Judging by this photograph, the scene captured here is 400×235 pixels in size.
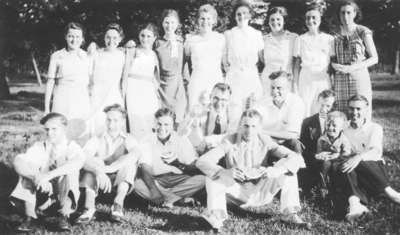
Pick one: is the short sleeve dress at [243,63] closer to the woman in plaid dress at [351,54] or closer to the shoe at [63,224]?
the woman in plaid dress at [351,54]

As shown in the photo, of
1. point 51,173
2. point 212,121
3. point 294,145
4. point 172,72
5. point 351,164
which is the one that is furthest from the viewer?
point 172,72

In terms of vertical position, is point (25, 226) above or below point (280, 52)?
below

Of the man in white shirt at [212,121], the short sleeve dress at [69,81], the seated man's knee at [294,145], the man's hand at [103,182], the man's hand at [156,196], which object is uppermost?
the short sleeve dress at [69,81]

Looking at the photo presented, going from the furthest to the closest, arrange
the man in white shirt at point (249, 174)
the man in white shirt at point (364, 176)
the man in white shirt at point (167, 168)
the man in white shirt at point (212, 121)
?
the man in white shirt at point (212, 121), the man in white shirt at point (167, 168), the man in white shirt at point (364, 176), the man in white shirt at point (249, 174)

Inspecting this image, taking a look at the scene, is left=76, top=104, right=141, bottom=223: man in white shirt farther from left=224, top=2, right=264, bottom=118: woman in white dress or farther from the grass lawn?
left=224, top=2, right=264, bottom=118: woman in white dress

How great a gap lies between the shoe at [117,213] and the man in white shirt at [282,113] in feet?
6.24

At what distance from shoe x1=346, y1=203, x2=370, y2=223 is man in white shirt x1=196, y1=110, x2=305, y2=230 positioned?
542mm

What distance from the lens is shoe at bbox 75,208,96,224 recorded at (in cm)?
446

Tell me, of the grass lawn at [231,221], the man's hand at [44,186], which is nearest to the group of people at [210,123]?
the man's hand at [44,186]

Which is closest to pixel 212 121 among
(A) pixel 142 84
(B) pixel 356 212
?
(A) pixel 142 84

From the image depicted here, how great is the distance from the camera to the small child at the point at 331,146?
4984 mm

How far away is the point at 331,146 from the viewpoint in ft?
16.8

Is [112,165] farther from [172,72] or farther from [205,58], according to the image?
[205,58]

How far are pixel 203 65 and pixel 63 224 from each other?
314 centimetres
